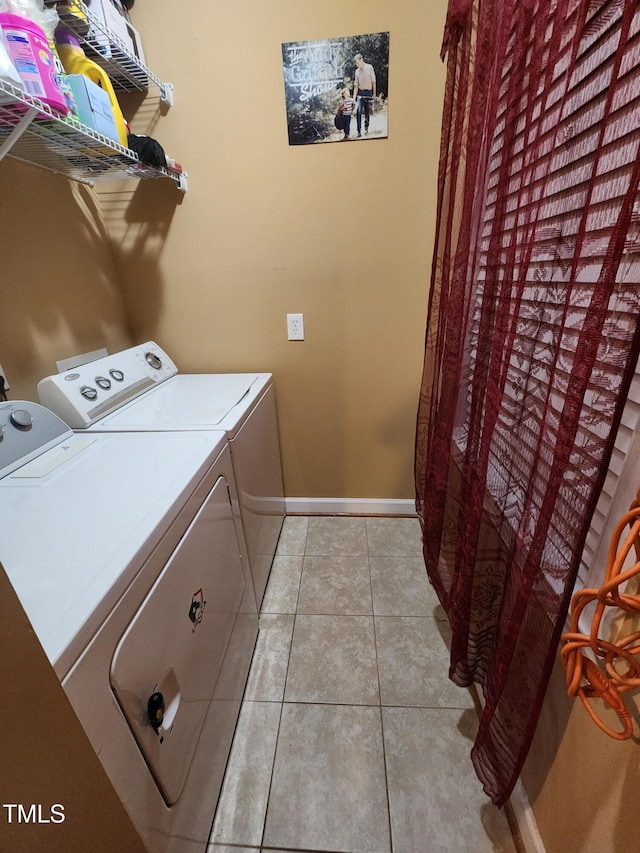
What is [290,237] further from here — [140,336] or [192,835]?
[192,835]

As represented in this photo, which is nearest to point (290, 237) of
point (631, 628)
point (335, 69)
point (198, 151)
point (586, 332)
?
point (198, 151)

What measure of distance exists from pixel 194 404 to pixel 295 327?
2.31 ft

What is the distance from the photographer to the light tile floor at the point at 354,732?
945 millimetres

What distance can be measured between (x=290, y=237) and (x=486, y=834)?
2215 mm

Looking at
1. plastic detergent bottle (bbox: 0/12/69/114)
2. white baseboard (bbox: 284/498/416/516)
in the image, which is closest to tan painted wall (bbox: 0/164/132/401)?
plastic detergent bottle (bbox: 0/12/69/114)

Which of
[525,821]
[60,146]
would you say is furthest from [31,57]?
[525,821]

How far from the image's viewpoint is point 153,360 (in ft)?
5.61

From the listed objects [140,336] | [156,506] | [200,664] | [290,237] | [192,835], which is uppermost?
[290,237]

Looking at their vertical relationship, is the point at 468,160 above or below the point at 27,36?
below

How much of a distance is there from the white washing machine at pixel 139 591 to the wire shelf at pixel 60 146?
765 millimetres

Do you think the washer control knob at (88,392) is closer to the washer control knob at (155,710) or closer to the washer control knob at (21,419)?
the washer control knob at (21,419)

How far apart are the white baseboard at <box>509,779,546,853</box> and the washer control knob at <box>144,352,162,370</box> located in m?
2.00

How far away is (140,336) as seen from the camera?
187cm

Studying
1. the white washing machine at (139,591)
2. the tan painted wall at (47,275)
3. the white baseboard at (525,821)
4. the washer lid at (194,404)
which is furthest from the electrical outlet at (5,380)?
the white baseboard at (525,821)
